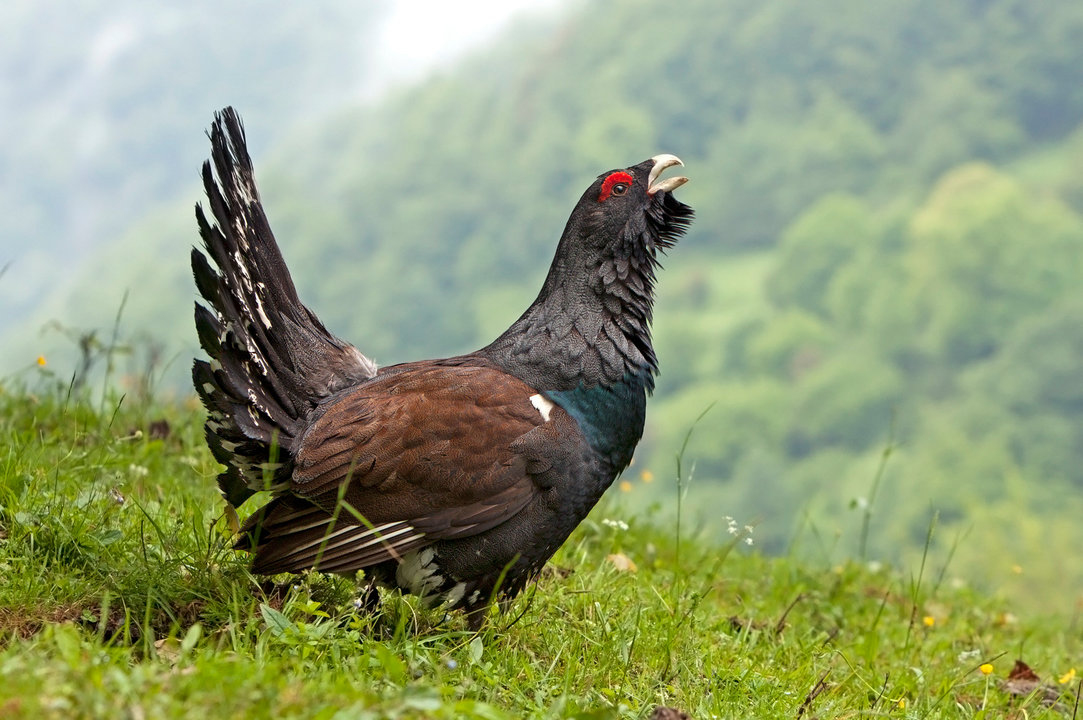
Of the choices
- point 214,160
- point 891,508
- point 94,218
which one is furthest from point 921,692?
point 94,218

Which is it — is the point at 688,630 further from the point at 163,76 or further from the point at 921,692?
the point at 163,76

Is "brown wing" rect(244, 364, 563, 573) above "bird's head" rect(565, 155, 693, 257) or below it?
below

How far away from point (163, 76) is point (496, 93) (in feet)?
133

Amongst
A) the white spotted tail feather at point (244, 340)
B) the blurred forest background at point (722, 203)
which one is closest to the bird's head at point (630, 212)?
the white spotted tail feather at point (244, 340)

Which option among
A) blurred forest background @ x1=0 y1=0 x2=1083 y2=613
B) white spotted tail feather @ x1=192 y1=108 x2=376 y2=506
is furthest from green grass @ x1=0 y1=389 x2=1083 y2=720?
blurred forest background @ x1=0 y1=0 x2=1083 y2=613

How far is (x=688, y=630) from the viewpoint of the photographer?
4.43 metres

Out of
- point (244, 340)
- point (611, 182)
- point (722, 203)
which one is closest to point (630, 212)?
point (611, 182)

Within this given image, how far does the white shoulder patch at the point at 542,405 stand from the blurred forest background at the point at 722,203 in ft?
164

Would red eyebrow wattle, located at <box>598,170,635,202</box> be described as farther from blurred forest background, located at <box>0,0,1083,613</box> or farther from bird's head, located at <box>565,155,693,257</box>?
blurred forest background, located at <box>0,0,1083,613</box>

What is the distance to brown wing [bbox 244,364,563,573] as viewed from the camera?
3729 mm

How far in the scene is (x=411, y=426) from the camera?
382 cm

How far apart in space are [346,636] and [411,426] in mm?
771

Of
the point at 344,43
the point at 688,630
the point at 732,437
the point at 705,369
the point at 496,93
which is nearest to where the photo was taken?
the point at 688,630

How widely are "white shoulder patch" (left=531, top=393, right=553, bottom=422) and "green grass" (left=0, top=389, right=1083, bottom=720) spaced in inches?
27.4
